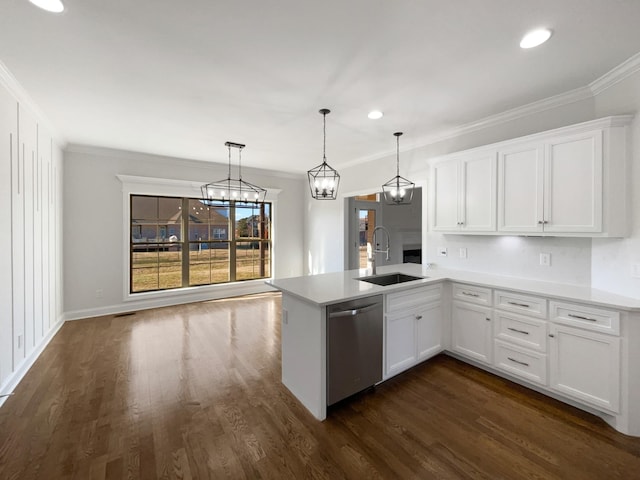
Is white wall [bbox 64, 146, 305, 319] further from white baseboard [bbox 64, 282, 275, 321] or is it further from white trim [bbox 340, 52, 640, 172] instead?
white trim [bbox 340, 52, 640, 172]

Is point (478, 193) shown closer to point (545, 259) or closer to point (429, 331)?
point (545, 259)

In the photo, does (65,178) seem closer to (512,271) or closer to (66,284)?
(66,284)

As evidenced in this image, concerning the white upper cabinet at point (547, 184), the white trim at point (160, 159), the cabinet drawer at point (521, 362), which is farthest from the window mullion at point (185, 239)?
the cabinet drawer at point (521, 362)

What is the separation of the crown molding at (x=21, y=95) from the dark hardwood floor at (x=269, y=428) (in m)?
2.74

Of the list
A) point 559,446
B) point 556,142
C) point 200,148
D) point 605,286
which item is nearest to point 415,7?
point 556,142

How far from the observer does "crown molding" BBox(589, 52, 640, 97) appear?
2.23m

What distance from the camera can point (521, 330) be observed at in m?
2.62

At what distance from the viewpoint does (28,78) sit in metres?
2.52

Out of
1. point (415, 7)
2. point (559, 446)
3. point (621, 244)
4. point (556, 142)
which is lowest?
point (559, 446)

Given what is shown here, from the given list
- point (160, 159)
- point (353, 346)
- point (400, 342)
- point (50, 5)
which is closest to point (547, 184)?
point (400, 342)

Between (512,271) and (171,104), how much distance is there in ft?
13.9

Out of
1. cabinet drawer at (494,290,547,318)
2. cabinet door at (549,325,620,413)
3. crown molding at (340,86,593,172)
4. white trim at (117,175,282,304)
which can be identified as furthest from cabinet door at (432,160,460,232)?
white trim at (117,175,282,304)

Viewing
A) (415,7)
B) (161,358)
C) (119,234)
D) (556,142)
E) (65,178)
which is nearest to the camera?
(415,7)

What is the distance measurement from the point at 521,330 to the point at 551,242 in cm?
102
